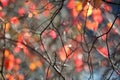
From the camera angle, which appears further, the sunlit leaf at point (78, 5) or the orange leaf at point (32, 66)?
the sunlit leaf at point (78, 5)

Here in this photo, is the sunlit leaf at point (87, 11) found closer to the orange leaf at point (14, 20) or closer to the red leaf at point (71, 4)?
the red leaf at point (71, 4)

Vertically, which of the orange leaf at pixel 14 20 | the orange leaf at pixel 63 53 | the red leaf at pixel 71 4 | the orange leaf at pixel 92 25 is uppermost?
the red leaf at pixel 71 4

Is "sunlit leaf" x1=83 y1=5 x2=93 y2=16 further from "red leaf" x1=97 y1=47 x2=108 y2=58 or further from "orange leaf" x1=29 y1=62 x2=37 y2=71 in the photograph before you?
"orange leaf" x1=29 y1=62 x2=37 y2=71

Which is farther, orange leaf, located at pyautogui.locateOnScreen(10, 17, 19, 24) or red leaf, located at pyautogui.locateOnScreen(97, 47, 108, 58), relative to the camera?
orange leaf, located at pyautogui.locateOnScreen(10, 17, 19, 24)

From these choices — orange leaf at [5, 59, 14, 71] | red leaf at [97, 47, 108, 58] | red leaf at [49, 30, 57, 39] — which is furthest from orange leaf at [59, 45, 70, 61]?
orange leaf at [5, 59, 14, 71]

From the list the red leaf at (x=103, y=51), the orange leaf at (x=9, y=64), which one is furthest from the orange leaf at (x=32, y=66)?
the red leaf at (x=103, y=51)

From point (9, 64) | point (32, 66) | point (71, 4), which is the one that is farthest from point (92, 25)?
point (9, 64)

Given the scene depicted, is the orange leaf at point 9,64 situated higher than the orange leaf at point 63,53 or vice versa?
the orange leaf at point 63,53

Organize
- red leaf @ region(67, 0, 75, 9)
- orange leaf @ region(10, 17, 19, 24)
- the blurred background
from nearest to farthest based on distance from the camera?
the blurred background → orange leaf @ region(10, 17, 19, 24) → red leaf @ region(67, 0, 75, 9)

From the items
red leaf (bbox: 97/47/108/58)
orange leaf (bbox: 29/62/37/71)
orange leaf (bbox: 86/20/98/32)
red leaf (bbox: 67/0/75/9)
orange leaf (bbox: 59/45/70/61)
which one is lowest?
orange leaf (bbox: 29/62/37/71)

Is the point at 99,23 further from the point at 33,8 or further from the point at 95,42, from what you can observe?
the point at 33,8

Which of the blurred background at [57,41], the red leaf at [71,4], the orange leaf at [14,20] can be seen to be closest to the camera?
the blurred background at [57,41]

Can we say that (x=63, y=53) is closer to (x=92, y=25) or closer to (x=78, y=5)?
(x=92, y=25)

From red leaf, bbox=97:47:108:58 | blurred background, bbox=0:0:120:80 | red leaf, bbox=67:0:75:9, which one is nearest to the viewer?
blurred background, bbox=0:0:120:80
